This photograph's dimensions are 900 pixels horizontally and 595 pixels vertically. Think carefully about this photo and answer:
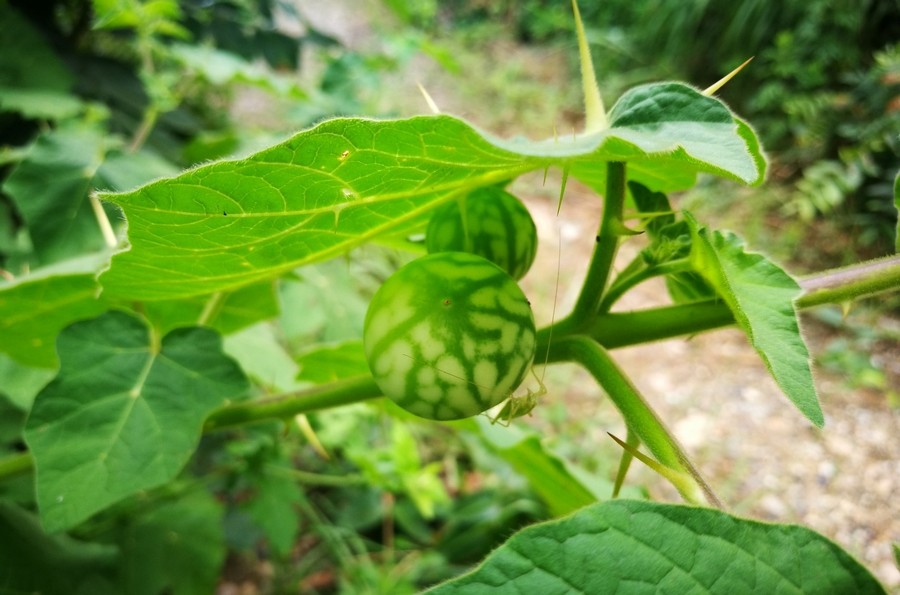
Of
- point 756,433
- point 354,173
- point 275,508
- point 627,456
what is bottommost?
point 756,433

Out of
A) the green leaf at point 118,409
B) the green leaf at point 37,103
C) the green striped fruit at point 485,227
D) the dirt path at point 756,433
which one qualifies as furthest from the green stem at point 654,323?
the green leaf at point 37,103

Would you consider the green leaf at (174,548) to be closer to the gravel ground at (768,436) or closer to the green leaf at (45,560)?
the green leaf at (45,560)

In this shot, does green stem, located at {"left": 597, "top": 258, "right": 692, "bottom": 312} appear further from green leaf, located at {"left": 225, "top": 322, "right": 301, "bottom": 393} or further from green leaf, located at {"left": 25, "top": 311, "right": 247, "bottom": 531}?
green leaf, located at {"left": 225, "top": 322, "right": 301, "bottom": 393}

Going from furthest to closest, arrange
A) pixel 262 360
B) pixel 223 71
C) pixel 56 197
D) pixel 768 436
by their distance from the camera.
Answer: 1. pixel 768 436
2. pixel 223 71
3. pixel 56 197
4. pixel 262 360

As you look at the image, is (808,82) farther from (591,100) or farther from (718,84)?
(591,100)

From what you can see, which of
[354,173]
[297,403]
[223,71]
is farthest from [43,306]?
[223,71]
